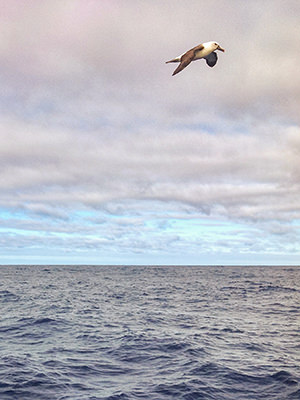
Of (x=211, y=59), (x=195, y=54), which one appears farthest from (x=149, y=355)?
(x=195, y=54)

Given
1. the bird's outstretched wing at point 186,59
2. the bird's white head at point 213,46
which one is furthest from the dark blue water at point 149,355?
the bird's white head at point 213,46

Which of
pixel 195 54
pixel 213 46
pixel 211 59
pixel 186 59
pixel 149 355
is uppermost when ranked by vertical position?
A: pixel 211 59

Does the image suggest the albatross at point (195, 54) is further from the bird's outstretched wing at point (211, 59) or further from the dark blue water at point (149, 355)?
the dark blue water at point (149, 355)

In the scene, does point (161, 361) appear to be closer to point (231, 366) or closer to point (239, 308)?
point (231, 366)

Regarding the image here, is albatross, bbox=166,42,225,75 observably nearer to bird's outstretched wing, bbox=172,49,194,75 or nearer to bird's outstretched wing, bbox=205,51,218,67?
bird's outstretched wing, bbox=172,49,194,75

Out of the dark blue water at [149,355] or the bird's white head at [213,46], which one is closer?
the bird's white head at [213,46]

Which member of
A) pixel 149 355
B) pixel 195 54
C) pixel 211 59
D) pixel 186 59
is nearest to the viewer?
pixel 186 59

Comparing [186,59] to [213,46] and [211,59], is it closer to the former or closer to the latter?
[213,46]

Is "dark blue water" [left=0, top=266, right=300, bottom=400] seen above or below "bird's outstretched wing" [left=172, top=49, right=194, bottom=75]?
below

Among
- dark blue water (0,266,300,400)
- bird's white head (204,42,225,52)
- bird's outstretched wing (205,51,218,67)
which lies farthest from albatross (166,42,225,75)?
dark blue water (0,266,300,400)

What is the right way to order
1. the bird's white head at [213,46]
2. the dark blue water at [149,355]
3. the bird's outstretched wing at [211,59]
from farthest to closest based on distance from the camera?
the dark blue water at [149,355]
the bird's outstretched wing at [211,59]
the bird's white head at [213,46]

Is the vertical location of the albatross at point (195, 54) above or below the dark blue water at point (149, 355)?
above

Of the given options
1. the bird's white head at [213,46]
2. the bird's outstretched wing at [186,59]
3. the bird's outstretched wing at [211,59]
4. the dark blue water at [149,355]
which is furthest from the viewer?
the dark blue water at [149,355]

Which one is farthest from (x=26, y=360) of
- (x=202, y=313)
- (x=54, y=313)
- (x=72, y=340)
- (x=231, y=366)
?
(x=202, y=313)
